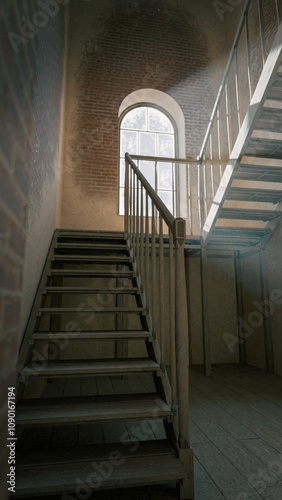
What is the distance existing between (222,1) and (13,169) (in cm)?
679

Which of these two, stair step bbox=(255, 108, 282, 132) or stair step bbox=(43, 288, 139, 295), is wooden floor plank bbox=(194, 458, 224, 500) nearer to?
stair step bbox=(43, 288, 139, 295)

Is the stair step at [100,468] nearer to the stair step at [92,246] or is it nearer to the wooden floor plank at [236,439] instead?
the wooden floor plank at [236,439]

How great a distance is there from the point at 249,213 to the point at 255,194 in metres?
0.30

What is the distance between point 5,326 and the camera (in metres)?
0.74

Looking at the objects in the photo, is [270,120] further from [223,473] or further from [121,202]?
[121,202]

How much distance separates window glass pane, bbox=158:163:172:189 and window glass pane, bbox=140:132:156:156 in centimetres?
26

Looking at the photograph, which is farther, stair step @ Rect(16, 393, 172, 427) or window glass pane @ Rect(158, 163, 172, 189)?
window glass pane @ Rect(158, 163, 172, 189)

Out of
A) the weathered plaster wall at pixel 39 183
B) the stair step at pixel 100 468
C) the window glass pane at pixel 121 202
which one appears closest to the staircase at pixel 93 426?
the stair step at pixel 100 468

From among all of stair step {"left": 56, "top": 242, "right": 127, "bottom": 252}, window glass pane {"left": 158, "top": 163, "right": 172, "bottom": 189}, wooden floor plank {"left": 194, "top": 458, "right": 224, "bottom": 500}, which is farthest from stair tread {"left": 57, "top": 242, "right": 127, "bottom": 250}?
window glass pane {"left": 158, "top": 163, "right": 172, "bottom": 189}

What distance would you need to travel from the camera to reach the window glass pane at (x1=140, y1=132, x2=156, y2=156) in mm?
5141

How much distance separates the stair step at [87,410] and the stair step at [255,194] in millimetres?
2229

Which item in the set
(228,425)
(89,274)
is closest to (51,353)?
(89,274)

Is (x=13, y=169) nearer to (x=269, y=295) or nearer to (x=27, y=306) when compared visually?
(x=27, y=306)

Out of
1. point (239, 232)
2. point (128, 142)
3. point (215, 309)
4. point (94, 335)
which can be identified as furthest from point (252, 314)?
point (128, 142)
